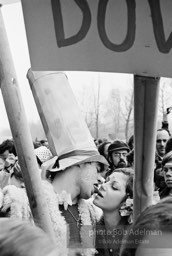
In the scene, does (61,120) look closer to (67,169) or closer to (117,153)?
(67,169)

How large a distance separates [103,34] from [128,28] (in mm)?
64

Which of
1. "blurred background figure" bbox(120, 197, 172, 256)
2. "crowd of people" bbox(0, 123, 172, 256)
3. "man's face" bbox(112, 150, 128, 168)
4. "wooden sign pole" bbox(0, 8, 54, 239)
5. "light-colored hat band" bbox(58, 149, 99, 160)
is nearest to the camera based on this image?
"blurred background figure" bbox(120, 197, 172, 256)

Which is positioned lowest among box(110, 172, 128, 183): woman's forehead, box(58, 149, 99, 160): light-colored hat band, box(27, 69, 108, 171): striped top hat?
box(110, 172, 128, 183): woman's forehead

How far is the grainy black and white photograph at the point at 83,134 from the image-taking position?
2.86 ft

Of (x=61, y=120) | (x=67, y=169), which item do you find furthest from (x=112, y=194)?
(x=61, y=120)

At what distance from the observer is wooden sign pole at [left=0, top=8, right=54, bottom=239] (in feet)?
4.37

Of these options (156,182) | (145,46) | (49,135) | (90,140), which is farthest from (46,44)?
(156,182)

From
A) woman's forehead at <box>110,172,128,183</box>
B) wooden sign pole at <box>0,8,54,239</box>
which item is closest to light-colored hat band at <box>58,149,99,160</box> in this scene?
woman's forehead at <box>110,172,128,183</box>

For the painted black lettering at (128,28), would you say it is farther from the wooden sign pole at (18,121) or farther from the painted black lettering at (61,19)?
the wooden sign pole at (18,121)

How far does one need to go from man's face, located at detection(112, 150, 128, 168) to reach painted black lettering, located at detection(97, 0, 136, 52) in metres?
1.50

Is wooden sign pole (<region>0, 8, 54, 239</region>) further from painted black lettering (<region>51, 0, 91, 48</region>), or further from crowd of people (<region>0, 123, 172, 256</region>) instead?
crowd of people (<region>0, 123, 172, 256</region>)

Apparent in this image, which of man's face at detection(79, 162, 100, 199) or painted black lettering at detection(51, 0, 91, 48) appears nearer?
painted black lettering at detection(51, 0, 91, 48)

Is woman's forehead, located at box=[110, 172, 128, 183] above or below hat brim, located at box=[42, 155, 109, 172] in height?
below

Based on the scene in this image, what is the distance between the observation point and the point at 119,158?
2734 millimetres
